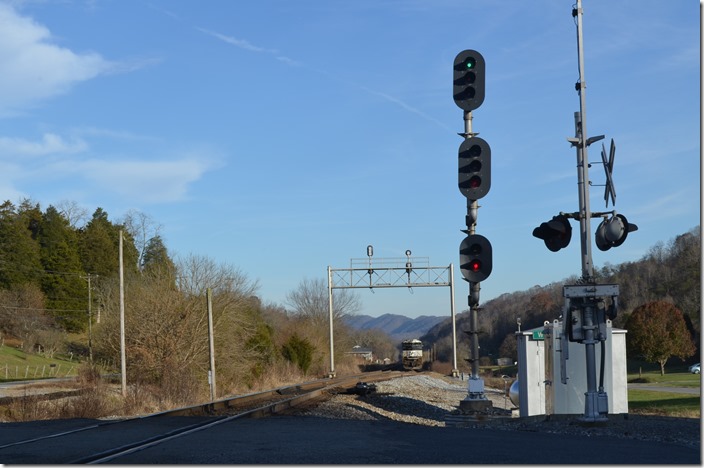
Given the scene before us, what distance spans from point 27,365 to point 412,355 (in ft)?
115

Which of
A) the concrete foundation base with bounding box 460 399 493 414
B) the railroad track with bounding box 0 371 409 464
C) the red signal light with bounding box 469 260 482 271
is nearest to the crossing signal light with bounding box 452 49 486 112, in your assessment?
the red signal light with bounding box 469 260 482 271

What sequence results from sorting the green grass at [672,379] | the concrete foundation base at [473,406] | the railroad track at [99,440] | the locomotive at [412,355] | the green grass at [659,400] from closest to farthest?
the railroad track at [99,440], the concrete foundation base at [473,406], the green grass at [659,400], the green grass at [672,379], the locomotive at [412,355]

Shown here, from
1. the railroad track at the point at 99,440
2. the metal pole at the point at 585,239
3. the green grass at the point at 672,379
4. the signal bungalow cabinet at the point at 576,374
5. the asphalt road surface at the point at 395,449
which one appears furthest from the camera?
the green grass at the point at 672,379

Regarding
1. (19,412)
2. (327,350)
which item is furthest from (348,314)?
(19,412)

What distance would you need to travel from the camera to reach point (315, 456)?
33.8 ft

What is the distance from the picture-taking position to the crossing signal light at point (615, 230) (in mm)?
14070

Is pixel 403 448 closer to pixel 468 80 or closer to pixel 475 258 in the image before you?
pixel 475 258

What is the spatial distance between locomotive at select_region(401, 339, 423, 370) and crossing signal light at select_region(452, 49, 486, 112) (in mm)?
65031

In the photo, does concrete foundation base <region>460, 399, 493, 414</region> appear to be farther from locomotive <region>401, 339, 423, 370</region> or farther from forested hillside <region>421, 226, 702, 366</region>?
forested hillside <region>421, 226, 702, 366</region>

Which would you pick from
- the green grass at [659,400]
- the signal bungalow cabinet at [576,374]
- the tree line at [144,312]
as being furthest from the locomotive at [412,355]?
the signal bungalow cabinet at [576,374]

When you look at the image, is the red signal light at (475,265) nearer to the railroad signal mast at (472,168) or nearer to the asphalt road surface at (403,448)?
the railroad signal mast at (472,168)

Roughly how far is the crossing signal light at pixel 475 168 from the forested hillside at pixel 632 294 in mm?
74891

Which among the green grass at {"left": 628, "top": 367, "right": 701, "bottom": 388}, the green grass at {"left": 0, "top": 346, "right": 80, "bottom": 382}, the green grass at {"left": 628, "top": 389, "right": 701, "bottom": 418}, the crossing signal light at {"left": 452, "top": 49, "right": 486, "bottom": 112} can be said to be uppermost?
the crossing signal light at {"left": 452, "top": 49, "right": 486, "bottom": 112}

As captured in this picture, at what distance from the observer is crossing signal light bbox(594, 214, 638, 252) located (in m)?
14.1
